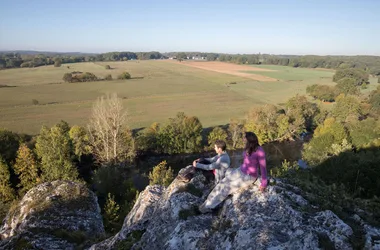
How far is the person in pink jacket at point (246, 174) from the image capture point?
24.5 ft

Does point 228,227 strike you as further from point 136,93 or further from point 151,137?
point 136,93

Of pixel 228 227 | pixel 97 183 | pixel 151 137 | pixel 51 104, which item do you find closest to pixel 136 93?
pixel 51 104

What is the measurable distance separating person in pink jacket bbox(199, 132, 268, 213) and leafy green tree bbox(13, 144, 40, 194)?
30823 millimetres

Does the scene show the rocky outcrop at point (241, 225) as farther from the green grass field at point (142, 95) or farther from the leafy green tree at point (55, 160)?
the green grass field at point (142, 95)

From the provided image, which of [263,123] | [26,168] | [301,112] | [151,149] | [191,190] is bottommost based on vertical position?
[151,149]

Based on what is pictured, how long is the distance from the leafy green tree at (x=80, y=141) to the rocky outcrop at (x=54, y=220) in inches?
900

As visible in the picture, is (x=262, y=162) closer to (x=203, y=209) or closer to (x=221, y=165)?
(x=221, y=165)

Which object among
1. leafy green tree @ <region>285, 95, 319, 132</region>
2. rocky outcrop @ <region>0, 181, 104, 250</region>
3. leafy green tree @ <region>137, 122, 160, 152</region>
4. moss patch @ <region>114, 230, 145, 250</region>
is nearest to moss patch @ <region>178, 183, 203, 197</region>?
moss patch @ <region>114, 230, 145, 250</region>

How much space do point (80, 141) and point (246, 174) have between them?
121 ft

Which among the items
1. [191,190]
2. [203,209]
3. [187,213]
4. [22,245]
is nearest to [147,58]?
[22,245]

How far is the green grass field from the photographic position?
57.7 m

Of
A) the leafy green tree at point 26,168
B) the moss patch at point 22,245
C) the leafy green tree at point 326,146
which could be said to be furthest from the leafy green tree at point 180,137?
the moss patch at point 22,245

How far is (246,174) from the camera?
789 centimetres

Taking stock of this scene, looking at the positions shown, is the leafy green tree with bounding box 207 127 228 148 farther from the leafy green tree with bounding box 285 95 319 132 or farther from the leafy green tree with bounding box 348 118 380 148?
the leafy green tree with bounding box 348 118 380 148
